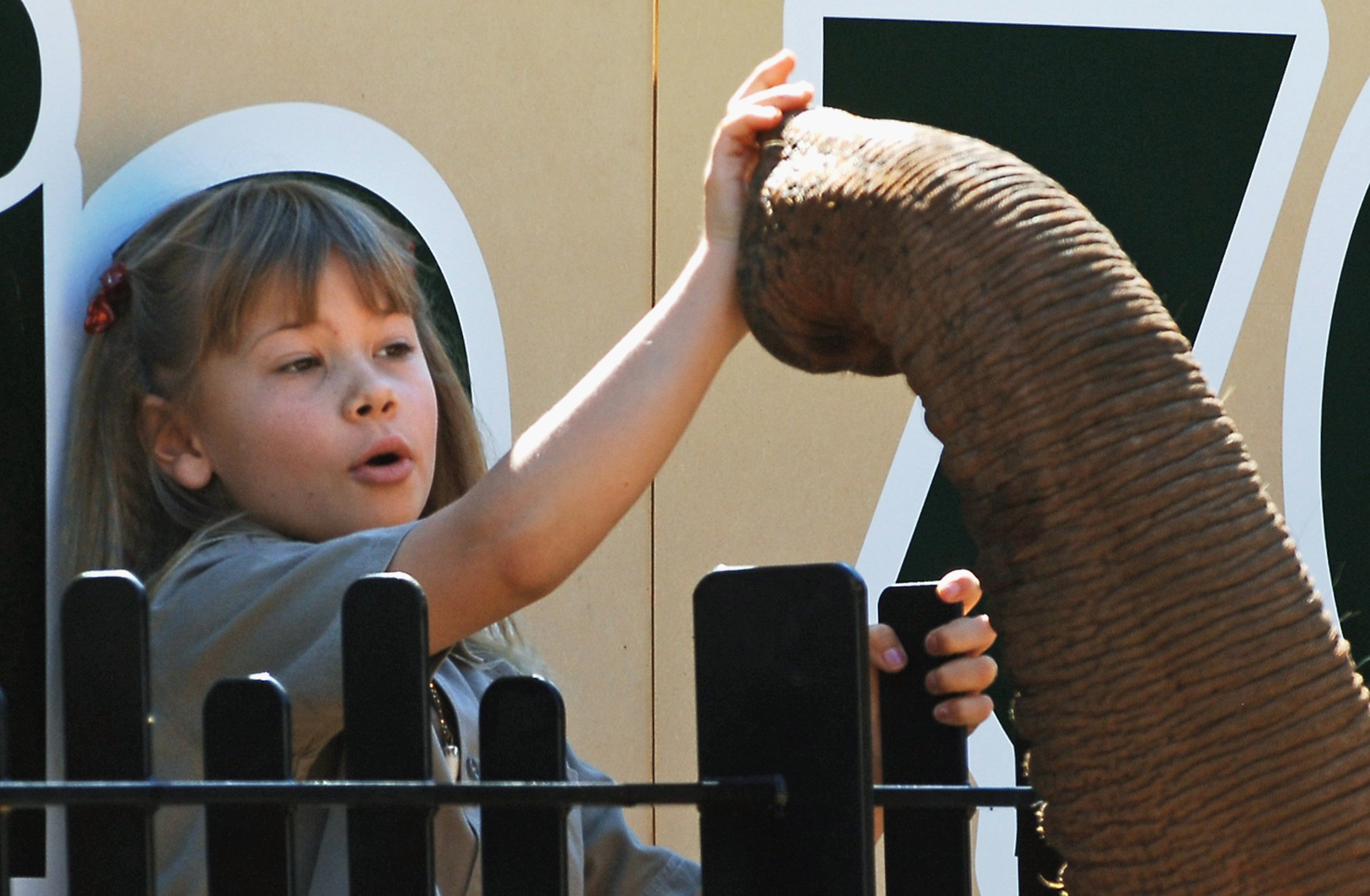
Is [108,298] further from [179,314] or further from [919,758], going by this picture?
[919,758]

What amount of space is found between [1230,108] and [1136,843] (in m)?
1.31

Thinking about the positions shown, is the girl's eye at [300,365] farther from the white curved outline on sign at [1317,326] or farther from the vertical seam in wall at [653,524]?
the white curved outline on sign at [1317,326]

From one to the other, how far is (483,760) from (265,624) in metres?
0.47

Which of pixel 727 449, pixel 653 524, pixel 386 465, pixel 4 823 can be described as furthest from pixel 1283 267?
pixel 4 823

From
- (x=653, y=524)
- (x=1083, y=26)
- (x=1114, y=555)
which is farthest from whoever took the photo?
(x=1083, y=26)

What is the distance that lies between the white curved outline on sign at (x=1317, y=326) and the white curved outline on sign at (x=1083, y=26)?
6 centimetres

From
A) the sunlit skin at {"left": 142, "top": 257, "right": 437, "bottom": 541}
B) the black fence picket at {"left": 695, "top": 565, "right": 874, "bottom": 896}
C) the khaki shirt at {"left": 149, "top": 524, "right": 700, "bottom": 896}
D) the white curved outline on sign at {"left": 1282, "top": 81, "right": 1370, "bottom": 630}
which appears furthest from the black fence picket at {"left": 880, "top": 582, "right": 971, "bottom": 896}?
the white curved outline on sign at {"left": 1282, "top": 81, "right": 1370, "bottom": 630}

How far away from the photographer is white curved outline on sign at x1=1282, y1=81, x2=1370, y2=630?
198 centimetres

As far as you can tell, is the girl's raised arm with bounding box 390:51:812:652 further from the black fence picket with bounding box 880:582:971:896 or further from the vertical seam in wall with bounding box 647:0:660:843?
the vertical seam in wall with bounding box 647:0:660:843

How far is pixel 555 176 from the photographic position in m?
1.79

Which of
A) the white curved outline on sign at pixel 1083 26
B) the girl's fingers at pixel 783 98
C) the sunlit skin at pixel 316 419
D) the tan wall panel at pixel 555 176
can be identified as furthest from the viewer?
the white curved outline on sign at pixel 1083 26

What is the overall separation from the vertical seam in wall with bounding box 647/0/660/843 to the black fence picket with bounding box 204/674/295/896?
32.5 inches

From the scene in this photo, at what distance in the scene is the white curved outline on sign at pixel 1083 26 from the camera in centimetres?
188

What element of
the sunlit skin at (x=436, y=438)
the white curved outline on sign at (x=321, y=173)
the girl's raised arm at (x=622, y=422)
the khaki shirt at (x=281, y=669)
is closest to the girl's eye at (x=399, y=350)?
the sunlit skin at (x=436, y=438)
